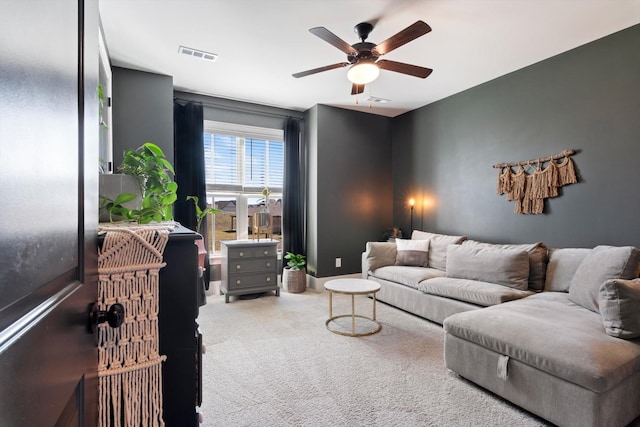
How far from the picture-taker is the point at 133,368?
0.97 metres

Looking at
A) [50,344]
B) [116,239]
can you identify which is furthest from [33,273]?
[116,239]

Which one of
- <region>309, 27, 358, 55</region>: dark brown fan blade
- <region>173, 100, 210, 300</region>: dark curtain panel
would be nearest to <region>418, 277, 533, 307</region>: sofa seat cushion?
<region>309, 27, 358, 55</region>: dark brown fan blade

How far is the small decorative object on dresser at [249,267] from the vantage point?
409 cm

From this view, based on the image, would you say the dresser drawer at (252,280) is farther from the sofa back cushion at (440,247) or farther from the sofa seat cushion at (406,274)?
the sofa back cushion at (440,247)

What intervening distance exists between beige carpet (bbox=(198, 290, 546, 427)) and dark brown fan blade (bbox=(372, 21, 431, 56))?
2386mm

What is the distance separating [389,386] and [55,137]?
7.46 ft

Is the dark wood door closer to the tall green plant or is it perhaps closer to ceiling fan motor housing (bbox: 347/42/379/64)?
ceiling fan motor housing (bbox: 347/42/379/64)

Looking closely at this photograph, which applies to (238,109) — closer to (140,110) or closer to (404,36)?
(140,110)

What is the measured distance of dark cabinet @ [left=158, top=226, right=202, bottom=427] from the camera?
41.7 inches

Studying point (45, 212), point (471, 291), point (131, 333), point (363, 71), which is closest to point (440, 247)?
point (471, 291)

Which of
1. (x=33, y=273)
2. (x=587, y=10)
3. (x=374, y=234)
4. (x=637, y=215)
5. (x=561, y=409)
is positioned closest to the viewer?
(x=33, y=273)

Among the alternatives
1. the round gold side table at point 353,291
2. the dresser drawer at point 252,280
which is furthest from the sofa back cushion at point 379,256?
the dresser drawer at point 252,280

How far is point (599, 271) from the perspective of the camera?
93.5 inches

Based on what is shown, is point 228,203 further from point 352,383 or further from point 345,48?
point 352,383
